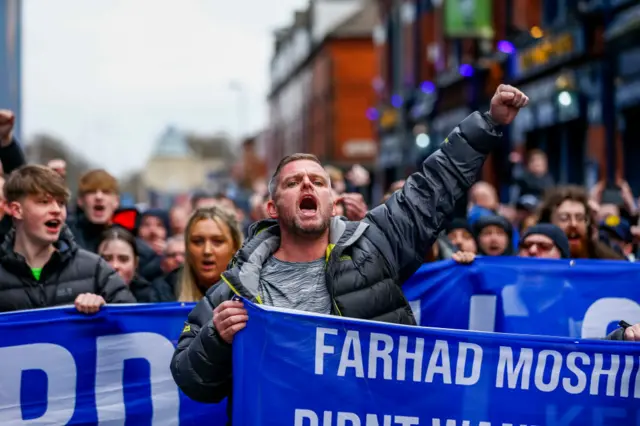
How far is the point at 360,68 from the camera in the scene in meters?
54.7

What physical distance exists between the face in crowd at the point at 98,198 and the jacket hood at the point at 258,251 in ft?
11.0

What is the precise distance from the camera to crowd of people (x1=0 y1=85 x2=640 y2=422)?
4.49 m

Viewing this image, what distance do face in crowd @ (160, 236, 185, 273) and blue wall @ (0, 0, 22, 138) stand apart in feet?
13.6

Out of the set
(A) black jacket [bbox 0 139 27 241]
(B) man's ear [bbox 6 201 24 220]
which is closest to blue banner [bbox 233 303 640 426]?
(B) man's ear [bbox 6 201 24 220]

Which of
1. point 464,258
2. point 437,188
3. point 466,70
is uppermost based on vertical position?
point 466,70

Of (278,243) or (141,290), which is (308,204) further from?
(141,290)

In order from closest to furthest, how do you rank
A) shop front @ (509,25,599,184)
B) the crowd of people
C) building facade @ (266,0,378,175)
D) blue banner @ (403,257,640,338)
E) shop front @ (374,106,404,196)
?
1. the crowd of people
2. blue banner @ (403,257,640,338)
3. shop front @ (509,25,599,184)
4. shop front @ (374,106,404,196)
5. building facade @ (266,0,378,175)

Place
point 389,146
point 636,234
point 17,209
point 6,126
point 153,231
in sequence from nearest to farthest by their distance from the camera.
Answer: point 17,209 → point 6,126 → point 636,234 → point 153,231 → point 389,146

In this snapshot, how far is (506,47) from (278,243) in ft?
63.3

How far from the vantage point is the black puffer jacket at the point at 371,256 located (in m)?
4.45

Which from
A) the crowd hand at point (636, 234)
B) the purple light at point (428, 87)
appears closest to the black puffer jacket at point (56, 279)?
the crowd hand at point (636, 234)

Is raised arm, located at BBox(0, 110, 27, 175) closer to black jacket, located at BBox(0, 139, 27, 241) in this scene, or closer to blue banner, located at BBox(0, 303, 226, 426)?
black jacket, located at BBox(0, 139, 27, 241)

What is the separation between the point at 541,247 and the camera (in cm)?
725

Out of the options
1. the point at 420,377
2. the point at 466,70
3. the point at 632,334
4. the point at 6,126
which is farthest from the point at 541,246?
the point at 466,70
